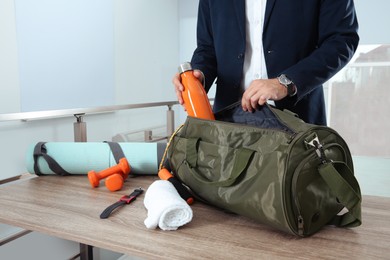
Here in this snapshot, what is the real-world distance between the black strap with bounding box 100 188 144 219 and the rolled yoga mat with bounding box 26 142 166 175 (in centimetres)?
19

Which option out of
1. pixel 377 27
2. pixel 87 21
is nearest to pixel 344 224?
pixel 87 21

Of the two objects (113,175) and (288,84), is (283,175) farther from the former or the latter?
(113,175)

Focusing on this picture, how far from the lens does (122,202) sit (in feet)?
2.76

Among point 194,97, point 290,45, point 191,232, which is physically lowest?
point 191,232

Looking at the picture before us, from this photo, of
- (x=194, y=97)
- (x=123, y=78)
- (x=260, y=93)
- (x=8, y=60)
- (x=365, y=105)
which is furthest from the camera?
(x=365, y=105)

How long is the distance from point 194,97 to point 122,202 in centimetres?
35

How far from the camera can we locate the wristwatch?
860 mm

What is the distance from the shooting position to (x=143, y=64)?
11.8 ft

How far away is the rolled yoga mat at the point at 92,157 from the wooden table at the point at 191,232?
20 centimetres

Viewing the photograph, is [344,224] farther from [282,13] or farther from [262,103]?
[282,13]

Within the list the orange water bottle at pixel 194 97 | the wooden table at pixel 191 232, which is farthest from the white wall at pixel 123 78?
the orange water bottle at pixel 194 97

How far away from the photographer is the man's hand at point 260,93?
2.65ft

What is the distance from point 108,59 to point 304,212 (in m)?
2.71

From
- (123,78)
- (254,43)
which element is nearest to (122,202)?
(254,43)
